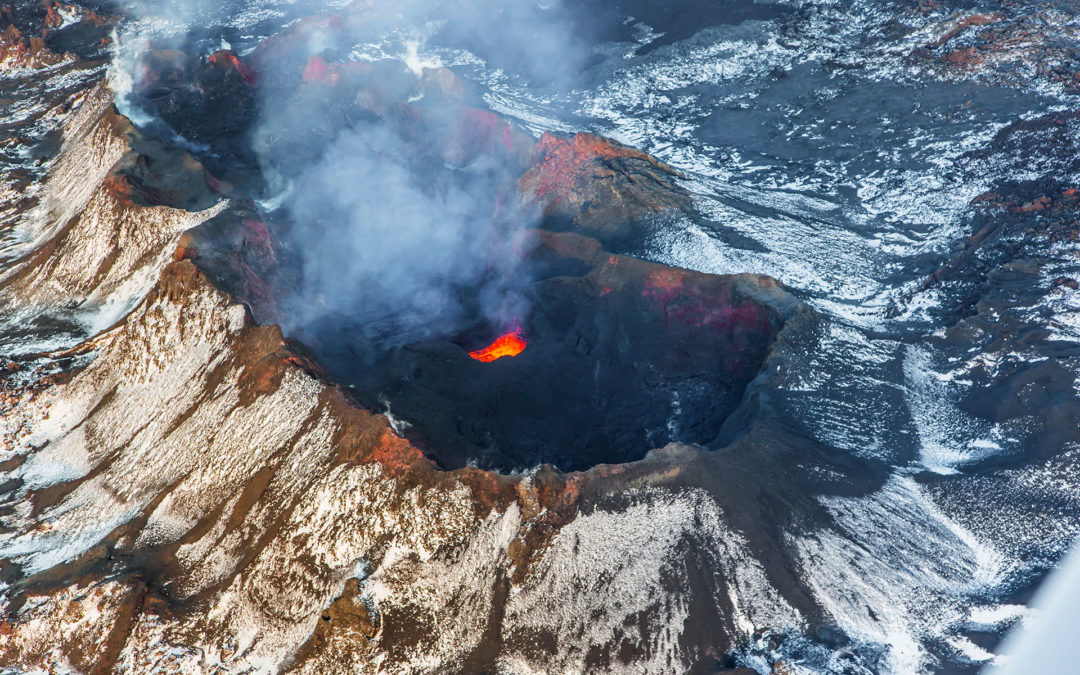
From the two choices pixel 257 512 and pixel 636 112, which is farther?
pixel 636 112

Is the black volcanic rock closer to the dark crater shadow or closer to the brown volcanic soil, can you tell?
the dark crater shadow

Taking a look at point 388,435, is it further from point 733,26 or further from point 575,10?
point 575,10

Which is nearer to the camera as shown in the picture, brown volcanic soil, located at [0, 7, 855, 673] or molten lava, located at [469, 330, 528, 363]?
brown volcanic soil, located at [0, 7, 855, 673]

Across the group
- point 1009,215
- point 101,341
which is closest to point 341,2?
point 101,341

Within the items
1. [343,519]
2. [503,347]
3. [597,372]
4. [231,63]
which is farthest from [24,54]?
[343,519]

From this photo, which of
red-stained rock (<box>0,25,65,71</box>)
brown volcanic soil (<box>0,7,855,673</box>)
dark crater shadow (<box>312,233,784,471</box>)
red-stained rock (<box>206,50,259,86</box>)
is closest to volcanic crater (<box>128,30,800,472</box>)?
dark crater shadow (<box>312,233,784,471</box>)

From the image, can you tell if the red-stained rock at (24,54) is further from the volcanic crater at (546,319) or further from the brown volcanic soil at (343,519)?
the brown volcanic soil at (343,519)
